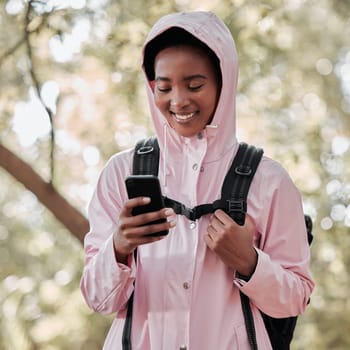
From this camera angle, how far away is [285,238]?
8.89 ft

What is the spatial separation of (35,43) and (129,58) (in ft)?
1.99

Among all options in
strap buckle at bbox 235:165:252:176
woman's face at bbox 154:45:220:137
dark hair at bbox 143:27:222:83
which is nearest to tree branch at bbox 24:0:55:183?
dark hair at bbox 143:27:222:83

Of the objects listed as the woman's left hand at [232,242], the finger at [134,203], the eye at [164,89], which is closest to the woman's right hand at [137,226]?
the finger at [134,203]

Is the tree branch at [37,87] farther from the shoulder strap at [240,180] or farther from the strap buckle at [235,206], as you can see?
the strap buckle at [235,206]

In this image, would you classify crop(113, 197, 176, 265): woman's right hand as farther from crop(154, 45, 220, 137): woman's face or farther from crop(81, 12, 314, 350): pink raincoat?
crop(154, 45, 220, 137): woman's face

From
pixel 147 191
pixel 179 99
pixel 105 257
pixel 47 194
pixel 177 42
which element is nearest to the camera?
pixel 147 191

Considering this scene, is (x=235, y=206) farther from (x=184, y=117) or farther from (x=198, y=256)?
(x=184, y=117)

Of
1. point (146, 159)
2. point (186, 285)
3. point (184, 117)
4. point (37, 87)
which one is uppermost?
point (37, 87)

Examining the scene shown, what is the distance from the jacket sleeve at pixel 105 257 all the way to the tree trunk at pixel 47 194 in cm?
214

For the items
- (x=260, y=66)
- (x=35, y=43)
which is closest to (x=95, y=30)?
(x=35, y=43)

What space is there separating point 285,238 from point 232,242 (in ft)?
0.70

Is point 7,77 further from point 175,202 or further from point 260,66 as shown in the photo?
point 175,202

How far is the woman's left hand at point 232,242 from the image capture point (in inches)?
101

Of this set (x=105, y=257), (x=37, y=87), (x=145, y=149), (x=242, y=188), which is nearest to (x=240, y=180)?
(x=242, y=188)
